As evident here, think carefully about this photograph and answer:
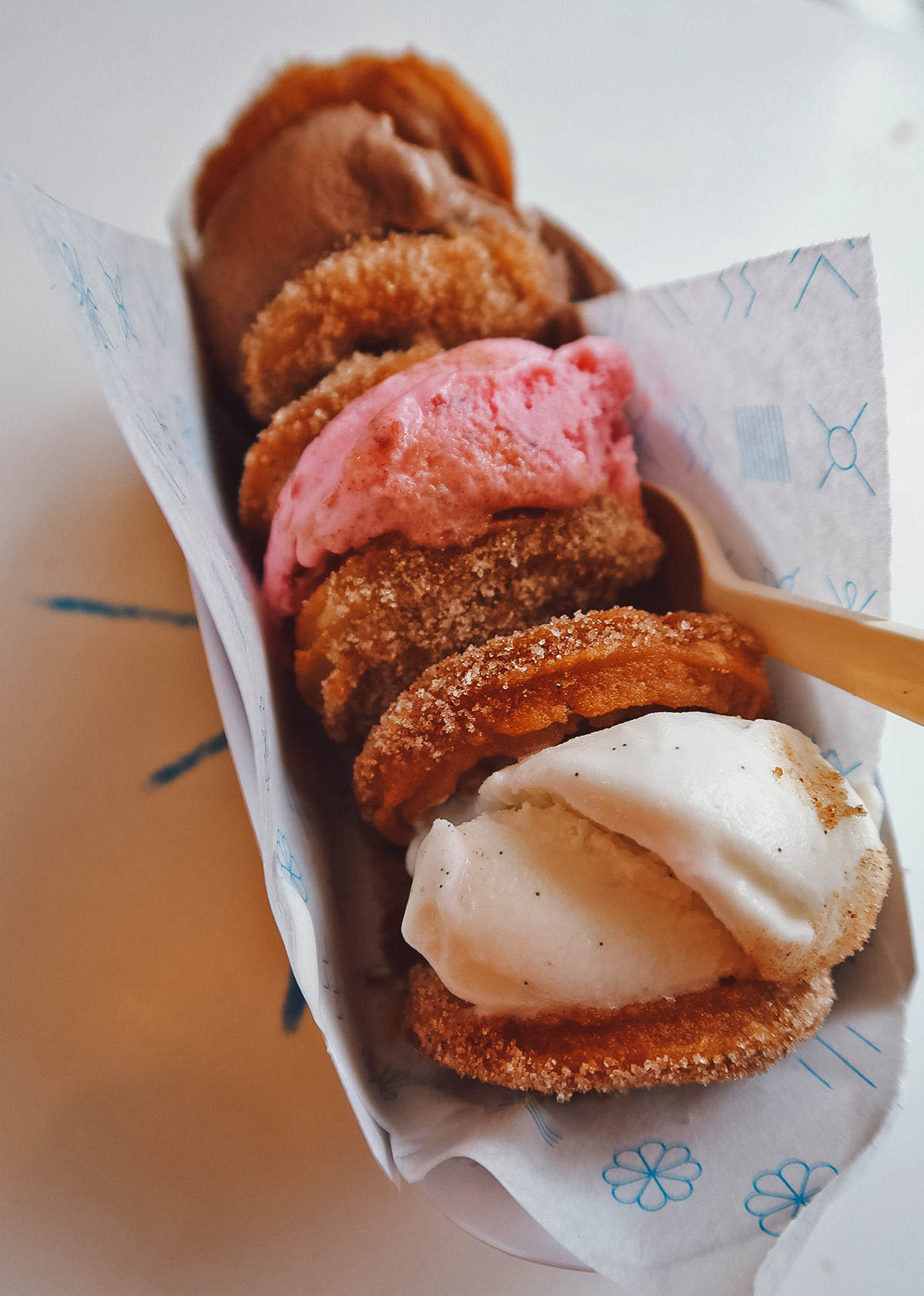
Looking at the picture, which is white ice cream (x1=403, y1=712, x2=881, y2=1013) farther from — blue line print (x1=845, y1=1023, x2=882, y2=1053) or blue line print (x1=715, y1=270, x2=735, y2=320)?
blue line print (x1=715, y1=270, x2=735, y2=320)

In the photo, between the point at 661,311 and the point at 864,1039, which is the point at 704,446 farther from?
the point at 864,1039

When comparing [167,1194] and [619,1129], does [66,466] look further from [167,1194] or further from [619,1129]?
[619,1129]

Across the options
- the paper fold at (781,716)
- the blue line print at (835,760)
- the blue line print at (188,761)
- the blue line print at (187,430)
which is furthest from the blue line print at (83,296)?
the blue line print at (835,760)

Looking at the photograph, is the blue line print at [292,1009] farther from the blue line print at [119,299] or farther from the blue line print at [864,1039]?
the blue line print at [119,299]

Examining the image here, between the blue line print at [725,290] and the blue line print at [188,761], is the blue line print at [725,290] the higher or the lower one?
the higher one

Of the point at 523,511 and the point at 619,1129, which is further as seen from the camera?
the point at 523,511

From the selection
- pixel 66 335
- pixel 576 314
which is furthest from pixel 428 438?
pixel 66 335
